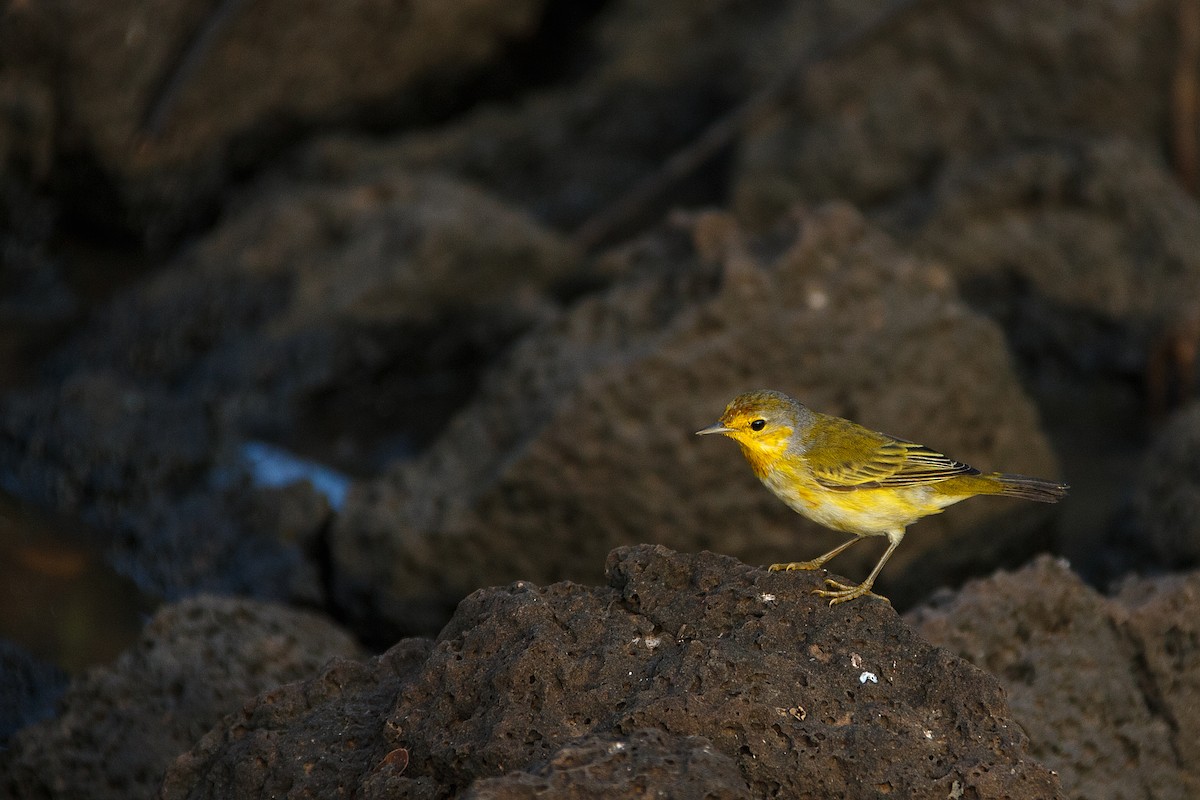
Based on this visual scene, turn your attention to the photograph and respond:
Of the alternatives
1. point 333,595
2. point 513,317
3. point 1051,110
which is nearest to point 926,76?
point 1051,110

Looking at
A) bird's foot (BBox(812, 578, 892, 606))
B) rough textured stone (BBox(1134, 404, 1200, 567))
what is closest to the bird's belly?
bird's foot (BBox(812, 578, 892, 606))

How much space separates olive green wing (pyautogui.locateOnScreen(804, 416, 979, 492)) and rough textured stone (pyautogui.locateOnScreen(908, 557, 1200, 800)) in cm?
52

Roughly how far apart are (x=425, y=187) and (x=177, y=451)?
117 inches

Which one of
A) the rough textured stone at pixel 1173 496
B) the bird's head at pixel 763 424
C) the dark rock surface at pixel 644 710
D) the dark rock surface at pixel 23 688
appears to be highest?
the dark rock surface at pixel 644 710

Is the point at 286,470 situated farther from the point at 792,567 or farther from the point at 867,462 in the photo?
the point at 792,567

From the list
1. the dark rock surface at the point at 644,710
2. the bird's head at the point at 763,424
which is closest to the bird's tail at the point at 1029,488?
the bird's head at the point at 763,424

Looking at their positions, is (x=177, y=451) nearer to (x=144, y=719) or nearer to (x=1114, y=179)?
(x=144, y=719)

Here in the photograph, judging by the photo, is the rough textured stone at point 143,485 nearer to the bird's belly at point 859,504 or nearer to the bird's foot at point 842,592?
the bird's belly at point 859,504

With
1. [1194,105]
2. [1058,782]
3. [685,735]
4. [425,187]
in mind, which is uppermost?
[685,735]

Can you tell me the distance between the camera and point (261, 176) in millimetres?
11711

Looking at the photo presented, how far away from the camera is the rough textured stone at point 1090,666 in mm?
4691

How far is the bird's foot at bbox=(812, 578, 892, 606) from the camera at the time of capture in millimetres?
4305

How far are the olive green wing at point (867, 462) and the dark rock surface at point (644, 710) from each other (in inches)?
40.7

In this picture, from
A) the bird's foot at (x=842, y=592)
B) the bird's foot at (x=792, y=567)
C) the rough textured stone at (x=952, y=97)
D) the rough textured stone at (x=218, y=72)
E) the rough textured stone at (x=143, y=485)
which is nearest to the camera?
the bird's foot at (x=842, y=592)
